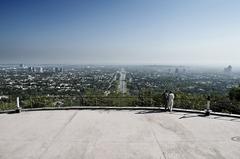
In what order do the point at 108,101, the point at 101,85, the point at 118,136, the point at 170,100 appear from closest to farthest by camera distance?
the point at 118,136, the point at 170,100, the point at 108,101, the point at 101,85

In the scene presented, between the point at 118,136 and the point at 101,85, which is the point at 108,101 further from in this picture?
the point at 101,85

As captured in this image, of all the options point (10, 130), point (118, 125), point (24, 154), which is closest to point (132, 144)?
point (118, 125)

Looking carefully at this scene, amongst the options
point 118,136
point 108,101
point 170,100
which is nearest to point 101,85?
point 108,101

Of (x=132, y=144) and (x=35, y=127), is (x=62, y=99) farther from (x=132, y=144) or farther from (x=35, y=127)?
(x=132, y=144)

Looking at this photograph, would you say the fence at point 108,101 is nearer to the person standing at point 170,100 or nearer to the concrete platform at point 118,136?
the person standing at point 170,100

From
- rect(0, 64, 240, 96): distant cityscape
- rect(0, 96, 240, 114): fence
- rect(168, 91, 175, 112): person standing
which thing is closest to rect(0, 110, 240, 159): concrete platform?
rect(168, 91, 175, 112): person standing

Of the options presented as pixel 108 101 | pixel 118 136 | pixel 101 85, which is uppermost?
pixel 108 101

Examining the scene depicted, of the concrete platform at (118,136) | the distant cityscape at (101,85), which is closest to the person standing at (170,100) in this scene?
the concrete platform at (118,136)

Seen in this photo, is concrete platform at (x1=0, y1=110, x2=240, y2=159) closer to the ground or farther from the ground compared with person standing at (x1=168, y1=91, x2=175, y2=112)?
closer to the ground

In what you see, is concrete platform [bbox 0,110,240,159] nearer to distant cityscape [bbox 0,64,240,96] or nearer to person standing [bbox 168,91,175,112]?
person standing [bbox 168,91,175,112]
